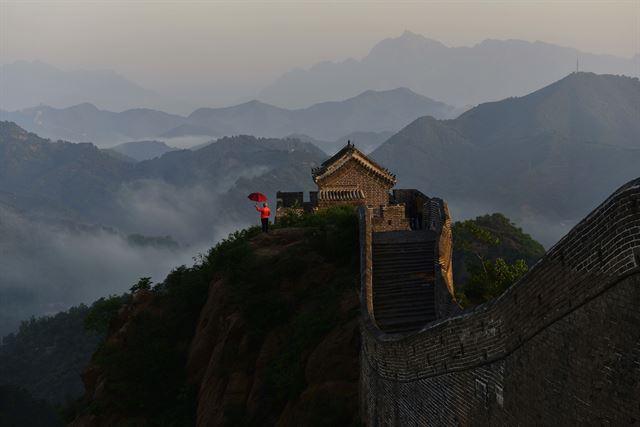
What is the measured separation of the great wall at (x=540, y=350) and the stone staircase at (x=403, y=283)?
1.56 metres

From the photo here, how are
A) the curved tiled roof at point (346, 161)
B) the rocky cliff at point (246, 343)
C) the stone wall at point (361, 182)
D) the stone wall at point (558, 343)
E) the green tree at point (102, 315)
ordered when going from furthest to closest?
1. the stone wall at point (361, 182)
2. the curved tiled roof at point (346, 161)
3. the green tree at point (102, 315)
4. the rocky cliff at point (246, 343)
5. the stone wall at point (558, 343)

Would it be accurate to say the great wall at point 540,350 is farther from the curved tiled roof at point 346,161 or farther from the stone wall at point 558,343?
the curved tiled roof at point 346,161

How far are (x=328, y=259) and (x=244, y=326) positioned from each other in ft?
15.6

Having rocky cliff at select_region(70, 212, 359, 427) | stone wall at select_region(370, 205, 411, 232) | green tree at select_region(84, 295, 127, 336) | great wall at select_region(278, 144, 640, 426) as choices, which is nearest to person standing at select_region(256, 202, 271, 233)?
rocky cliff at select_region(70, 212, 359, 427)

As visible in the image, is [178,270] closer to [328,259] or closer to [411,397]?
[328,259]

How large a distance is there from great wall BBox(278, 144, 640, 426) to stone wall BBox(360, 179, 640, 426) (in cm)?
2

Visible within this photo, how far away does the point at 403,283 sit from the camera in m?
20.2

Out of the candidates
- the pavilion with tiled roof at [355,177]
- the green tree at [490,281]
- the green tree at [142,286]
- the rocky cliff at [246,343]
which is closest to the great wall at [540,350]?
the rocky cliff at [246,343]

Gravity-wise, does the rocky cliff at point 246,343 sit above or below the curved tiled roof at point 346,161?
below

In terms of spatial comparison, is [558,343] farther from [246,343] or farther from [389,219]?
[389,219]

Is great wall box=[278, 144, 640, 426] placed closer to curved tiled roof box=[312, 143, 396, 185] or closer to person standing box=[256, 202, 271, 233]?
person standing box=[256, 202, 271, 233]

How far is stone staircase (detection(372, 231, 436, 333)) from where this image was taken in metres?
18.7

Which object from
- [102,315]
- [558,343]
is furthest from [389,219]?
[558,343]

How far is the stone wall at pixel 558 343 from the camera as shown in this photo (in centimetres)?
729
